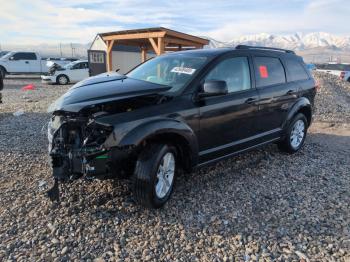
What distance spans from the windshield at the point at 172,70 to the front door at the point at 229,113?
0.24 meters

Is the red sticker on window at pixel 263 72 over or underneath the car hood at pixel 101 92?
over

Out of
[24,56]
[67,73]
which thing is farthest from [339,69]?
[24,56]

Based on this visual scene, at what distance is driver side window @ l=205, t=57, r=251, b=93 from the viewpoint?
4.30 meters

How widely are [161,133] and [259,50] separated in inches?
99.1

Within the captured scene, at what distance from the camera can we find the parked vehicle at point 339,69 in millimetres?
22337

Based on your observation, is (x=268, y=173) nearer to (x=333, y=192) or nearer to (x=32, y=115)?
(x=333, y=192)

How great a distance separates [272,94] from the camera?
5.16 metres

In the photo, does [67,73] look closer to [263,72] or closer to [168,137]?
[263,72]

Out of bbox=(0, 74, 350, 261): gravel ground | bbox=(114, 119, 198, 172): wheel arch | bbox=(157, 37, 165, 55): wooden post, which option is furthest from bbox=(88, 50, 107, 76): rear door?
bbox=(114, 119, 198, 172): wheel arch

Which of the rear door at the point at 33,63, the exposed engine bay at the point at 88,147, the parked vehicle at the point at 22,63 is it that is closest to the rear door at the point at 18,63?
the parked vehicle at the point at 22,63

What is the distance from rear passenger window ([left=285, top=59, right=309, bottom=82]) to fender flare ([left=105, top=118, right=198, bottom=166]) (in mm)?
2824

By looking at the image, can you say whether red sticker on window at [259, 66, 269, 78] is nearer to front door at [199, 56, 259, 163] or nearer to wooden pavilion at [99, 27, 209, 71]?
front door at [199, 56, 259, 163]

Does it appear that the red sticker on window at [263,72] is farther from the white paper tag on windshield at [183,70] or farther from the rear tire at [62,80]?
the rear tire at [62,80]

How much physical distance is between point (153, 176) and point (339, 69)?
24.0 meters
